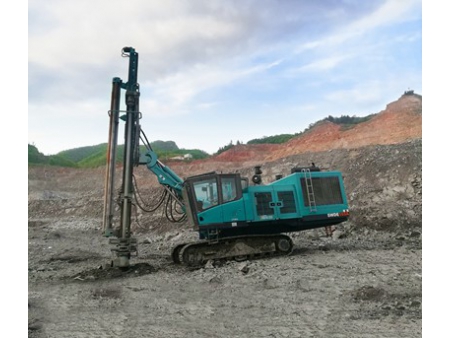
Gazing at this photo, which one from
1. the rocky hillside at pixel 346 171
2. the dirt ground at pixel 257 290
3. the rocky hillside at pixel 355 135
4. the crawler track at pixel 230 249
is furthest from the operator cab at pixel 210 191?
the rocky hillside at pixel 355 135

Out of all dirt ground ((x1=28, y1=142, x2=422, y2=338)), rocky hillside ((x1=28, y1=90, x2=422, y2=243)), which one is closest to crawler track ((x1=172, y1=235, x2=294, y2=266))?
dirt ground ((x1=28, y1=142, x2=422, y2=338))

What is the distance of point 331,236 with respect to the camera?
11.6 metres

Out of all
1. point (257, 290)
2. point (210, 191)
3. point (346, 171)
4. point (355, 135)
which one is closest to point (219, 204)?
point (210, 191)

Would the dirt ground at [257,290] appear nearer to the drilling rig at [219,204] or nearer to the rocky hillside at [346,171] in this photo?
the rocky hillside at [346,171]

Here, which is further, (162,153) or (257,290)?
(162,153)

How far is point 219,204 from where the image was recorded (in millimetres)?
8969

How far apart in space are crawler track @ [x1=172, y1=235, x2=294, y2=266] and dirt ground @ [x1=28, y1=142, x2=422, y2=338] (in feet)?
1.00

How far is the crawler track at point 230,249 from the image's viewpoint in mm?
8984

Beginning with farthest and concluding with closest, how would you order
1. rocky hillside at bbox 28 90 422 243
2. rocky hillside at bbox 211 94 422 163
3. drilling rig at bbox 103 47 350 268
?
1. rocky hillside at bbox 211 94 422 163
2. rocky hillside at bbox 28 90 422 243
3. drilling rig at bbox 103 47 350 268

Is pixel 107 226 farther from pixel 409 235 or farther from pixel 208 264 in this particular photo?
pixel 409 235

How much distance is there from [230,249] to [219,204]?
980 mm

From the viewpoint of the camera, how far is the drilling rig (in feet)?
28.3

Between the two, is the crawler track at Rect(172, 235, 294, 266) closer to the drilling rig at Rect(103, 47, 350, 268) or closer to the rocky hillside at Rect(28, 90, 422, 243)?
the drilling rig at Rect(103, 47, 350, 268)

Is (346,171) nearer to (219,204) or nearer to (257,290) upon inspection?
(219,204)
